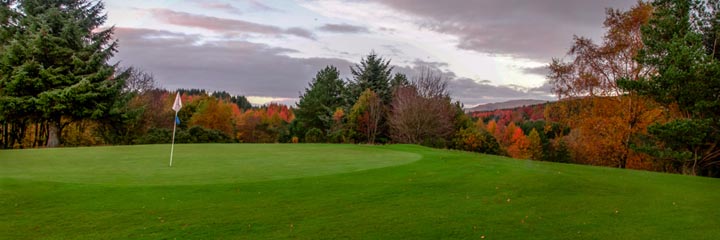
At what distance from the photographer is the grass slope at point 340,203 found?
5.91 meters

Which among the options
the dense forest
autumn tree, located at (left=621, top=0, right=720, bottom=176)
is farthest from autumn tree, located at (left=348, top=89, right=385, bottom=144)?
autumn tree, located at (left=621, top=0, right=720, bottom=176)

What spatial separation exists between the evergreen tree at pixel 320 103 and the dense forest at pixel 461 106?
7282 millimetres

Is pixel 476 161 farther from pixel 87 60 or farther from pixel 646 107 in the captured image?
pixel 87 60

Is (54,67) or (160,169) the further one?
(54,67)

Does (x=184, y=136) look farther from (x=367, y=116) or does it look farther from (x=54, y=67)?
(x=367, y=116)

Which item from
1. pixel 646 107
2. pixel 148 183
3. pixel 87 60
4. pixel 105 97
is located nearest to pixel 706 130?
pixel 646 107

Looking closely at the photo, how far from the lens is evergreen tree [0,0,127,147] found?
24281mm

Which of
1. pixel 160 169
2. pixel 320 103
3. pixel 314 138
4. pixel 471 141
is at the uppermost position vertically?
pixel 320 103

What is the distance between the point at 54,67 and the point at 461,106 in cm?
3178

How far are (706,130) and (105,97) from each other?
31542mm

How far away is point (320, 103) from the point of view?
47.6 meters

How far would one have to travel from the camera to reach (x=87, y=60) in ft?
88.5

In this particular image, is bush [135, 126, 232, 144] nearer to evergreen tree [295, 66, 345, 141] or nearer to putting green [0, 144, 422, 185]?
putting green [0, 144, 422, 185]

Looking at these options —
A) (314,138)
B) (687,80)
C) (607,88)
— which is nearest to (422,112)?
(314,138)
